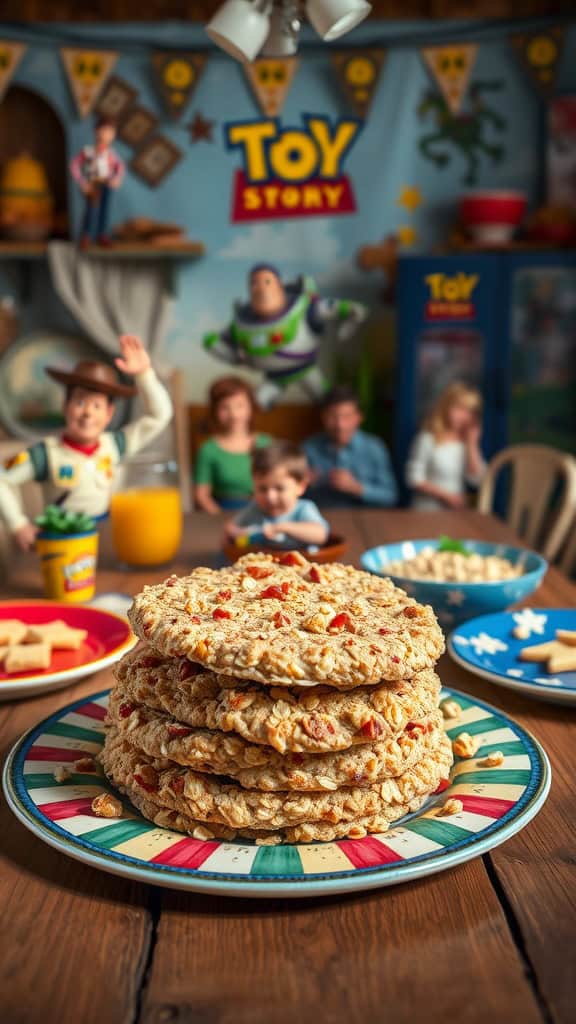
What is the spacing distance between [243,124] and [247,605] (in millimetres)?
3901

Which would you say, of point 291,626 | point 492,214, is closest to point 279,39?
point 291,626

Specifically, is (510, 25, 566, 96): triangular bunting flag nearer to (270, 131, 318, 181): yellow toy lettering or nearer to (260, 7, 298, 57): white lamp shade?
(270, 131, 318, 181): yellow toy lettering

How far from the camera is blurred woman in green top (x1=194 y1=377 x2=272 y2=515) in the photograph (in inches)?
113

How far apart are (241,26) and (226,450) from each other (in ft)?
4.37

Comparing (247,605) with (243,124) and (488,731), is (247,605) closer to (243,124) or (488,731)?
(488,731)

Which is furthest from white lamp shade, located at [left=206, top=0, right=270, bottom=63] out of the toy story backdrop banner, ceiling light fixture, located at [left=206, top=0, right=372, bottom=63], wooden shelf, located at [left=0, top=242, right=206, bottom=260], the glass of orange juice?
the toy story backdrop banner

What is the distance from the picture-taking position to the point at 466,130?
4246 millimetres

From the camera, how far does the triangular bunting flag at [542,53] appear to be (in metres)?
4.10

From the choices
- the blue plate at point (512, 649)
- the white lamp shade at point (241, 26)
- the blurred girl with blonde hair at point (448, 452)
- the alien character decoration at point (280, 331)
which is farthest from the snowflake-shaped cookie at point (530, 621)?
the alien character decoration at point (280, 331)

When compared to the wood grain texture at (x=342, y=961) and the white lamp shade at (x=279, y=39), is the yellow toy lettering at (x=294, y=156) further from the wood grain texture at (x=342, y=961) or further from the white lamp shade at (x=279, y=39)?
the wood grain texture at (x=342, y=961)

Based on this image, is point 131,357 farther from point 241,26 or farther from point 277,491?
point 241,26

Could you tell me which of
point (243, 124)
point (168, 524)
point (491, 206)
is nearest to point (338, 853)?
point (168, 524)

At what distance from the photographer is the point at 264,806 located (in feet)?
2.09

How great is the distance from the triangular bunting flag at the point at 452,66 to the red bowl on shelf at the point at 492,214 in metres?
0.46
